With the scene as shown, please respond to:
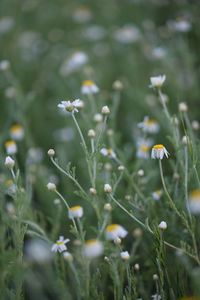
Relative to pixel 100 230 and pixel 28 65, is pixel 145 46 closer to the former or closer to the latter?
pixel 28 65

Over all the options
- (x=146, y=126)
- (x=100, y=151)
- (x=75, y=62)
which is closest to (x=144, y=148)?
(x=146, y=126)

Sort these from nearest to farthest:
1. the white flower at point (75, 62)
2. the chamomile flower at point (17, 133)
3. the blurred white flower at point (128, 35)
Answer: the chamomile flower at point (17, 133)
the white flower at point (75, 62)
the blurred white flower at point (128, 35)

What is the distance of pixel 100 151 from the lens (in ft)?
5.42

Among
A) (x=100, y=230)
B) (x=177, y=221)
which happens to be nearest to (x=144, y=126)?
(x=177, y=221)

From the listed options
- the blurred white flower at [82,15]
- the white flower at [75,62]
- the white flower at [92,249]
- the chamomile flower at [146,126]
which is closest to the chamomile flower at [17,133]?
the white flower at [75,62]

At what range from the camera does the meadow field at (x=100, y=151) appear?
146cm

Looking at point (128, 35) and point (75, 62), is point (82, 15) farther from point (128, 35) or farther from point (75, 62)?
point (75, 62)

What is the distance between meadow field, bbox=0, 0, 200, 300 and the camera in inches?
57.4

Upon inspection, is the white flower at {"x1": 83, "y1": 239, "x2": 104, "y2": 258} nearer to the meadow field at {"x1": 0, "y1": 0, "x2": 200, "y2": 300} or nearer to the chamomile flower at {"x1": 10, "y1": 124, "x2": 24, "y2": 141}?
the meadow field at {"x1": 0, "y1": 0, "x2": 200, "y2": 300}

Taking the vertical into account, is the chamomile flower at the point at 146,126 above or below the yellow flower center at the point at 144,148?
above

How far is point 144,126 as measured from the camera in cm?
201

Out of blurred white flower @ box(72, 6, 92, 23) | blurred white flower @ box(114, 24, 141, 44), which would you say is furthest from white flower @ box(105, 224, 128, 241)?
blurred white flower @ box(72, 6, 92, 23)

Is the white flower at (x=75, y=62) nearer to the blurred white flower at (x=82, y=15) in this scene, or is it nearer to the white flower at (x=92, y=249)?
the blurred white flower at (x=82, y=15)

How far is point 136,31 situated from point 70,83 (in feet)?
3.41
